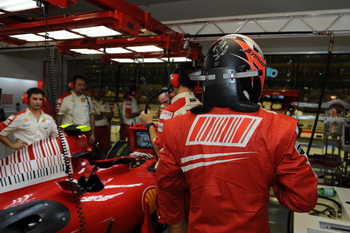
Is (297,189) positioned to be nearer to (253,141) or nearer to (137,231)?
(253,141)

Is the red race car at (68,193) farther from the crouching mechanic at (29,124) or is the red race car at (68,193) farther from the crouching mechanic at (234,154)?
the crouching mechanic at (29,124)

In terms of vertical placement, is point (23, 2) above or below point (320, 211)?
above

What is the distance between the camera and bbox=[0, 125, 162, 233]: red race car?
74.5 inches

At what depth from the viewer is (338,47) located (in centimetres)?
703

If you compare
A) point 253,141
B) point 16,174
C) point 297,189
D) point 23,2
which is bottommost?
point 16,174

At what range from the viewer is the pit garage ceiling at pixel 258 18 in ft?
16.9

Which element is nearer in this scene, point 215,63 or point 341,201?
point 215,63

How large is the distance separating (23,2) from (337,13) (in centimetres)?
492

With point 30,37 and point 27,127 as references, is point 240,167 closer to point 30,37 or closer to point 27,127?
point 27,127

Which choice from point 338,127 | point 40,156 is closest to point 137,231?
point 40,156

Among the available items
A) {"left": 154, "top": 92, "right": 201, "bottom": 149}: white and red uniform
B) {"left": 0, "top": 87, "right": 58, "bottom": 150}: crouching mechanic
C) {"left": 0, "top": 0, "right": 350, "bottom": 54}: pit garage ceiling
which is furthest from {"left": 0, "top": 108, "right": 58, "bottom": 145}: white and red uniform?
{"left": 0, "top": 0, "right": 350, "bottom": 54}: pit garage ceiling

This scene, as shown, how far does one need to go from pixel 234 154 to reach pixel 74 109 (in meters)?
4.74

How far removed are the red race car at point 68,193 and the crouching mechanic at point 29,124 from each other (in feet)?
3.97

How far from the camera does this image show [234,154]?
43.3 inches
